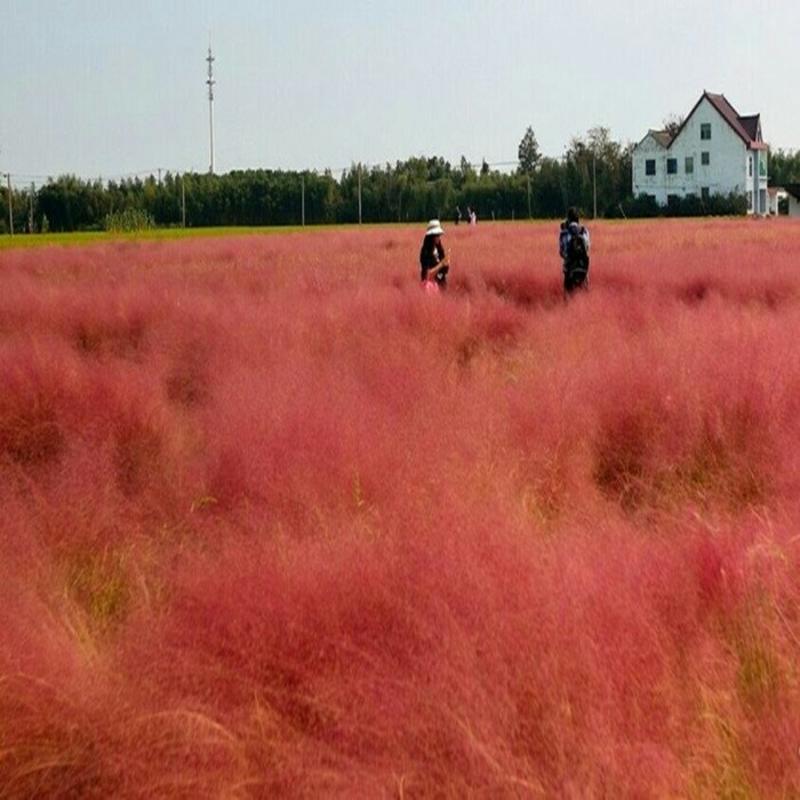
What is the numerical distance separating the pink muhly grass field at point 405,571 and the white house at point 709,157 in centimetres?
6420

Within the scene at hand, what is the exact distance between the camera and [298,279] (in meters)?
18.0

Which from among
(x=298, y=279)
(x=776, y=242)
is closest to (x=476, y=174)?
(x=776, y=242)

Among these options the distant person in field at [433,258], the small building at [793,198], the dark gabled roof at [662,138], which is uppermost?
the dark gabled roof at [662,138]

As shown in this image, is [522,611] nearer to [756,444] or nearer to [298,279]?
[756,444]

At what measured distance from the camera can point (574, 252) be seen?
14.6 metres

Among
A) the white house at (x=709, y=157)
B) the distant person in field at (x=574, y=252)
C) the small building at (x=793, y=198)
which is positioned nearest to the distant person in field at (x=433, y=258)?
the distant person in field at (x=574, y=252)

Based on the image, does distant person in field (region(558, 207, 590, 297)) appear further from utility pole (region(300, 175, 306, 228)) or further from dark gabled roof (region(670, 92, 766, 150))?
utility pole (region(300, 175, 306, 228))

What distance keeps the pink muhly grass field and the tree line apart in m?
74.6

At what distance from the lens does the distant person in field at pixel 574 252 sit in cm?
1456

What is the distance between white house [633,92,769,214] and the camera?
6931 cm

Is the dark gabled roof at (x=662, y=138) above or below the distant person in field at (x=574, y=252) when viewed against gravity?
above

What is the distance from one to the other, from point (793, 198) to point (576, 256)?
6563 centimetres

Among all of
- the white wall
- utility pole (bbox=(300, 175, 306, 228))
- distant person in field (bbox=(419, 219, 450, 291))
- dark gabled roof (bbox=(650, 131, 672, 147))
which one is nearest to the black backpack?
distant person in field (bbox=(419, 219, 450, 291))

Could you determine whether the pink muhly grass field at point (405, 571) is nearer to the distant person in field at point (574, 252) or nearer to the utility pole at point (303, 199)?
the distant person in field at point (574, 252)
